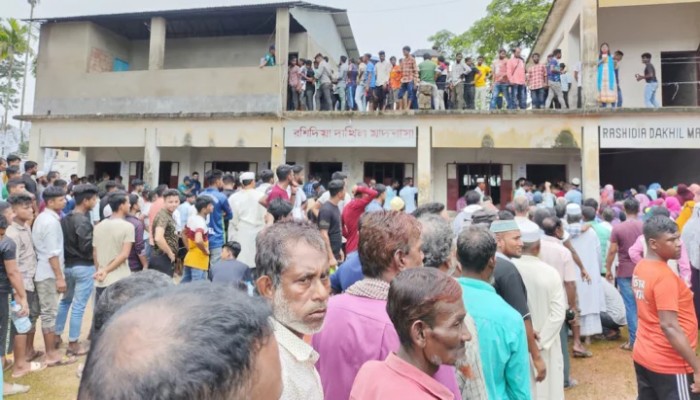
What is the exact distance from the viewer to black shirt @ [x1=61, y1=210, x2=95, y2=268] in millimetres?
4945

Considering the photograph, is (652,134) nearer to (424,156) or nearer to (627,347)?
(424,156)

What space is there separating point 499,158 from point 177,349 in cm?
1452

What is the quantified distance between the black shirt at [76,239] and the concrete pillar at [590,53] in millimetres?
11513

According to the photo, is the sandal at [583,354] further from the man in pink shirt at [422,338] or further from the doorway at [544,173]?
the doorway at [544,173]

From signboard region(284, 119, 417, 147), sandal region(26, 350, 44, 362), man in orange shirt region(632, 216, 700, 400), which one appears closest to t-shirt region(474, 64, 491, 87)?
signboard region(284, 119, 417, 147)

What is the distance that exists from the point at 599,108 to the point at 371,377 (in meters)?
12.2

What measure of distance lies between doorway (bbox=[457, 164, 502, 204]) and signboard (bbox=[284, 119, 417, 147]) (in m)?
2.73

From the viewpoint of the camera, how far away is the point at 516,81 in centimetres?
1193

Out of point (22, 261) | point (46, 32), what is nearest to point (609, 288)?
point (22, 261)

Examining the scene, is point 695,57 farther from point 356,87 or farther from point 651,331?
point 651,331

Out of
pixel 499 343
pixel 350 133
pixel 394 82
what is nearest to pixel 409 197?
pixel 350 133

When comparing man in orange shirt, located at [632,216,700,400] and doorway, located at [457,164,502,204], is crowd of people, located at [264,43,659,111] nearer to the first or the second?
doorway, located at [457,164,502,204]

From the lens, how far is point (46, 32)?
594 inches

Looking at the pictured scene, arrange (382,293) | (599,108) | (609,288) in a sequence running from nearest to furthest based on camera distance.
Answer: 1. (382,293)
2. (609,288)
3. (599,108)
